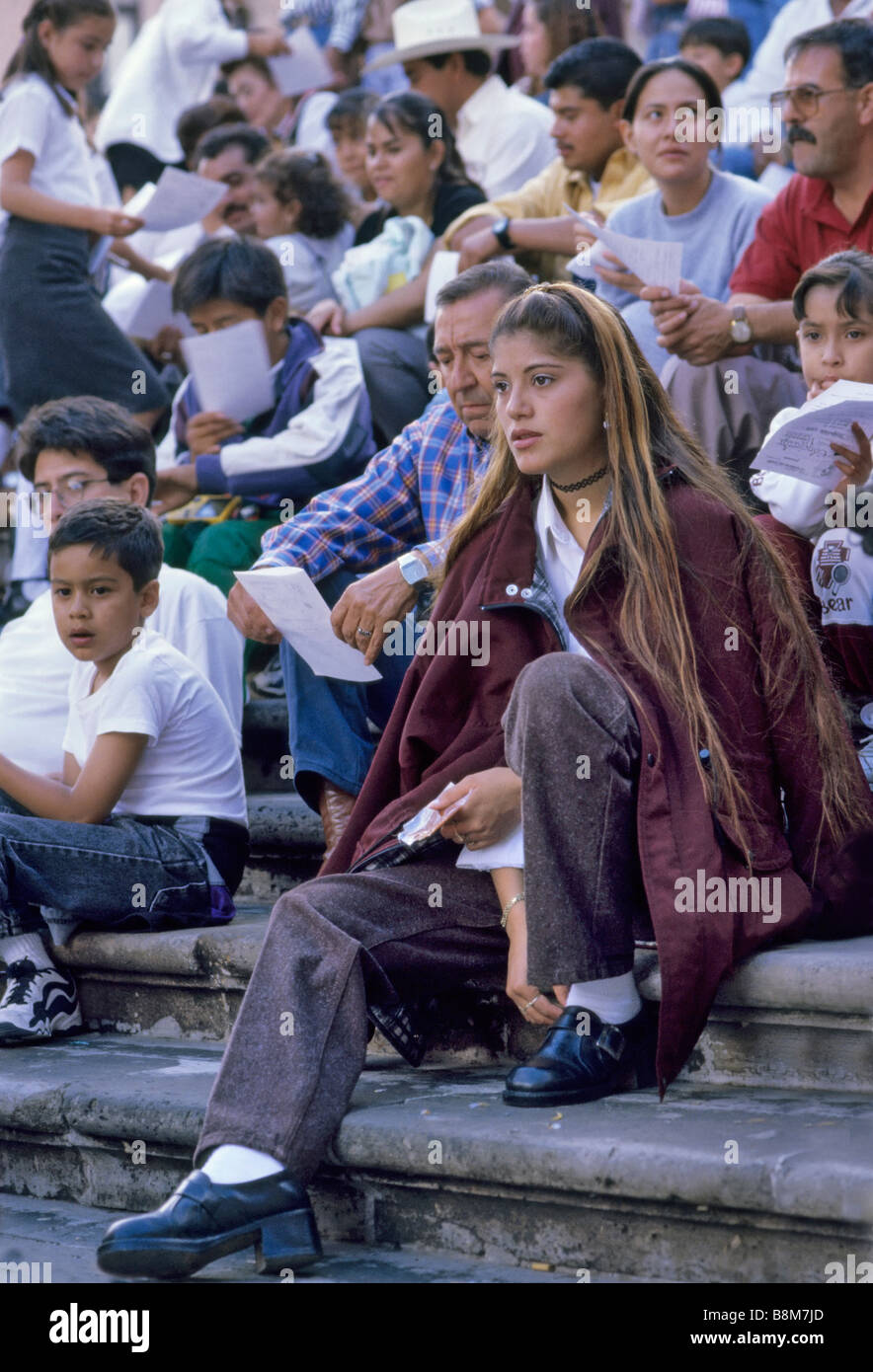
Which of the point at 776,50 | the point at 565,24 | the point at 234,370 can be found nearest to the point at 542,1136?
the point at 234,370

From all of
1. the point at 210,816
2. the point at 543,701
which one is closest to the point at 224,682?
the point at 210,816

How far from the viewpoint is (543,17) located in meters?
6.15

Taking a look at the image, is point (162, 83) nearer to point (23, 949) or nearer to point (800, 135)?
point (800, 135)

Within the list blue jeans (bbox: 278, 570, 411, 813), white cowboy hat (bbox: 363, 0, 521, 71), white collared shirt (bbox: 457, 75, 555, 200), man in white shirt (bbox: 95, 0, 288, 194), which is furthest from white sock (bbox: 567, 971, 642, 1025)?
man in white shirt (bbox: 95, 0, 288, 194)

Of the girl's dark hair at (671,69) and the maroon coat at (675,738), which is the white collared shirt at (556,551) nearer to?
the maroon coat at (675,738)

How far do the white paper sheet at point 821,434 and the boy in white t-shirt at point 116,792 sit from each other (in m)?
1.29

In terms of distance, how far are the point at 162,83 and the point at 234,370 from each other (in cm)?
300

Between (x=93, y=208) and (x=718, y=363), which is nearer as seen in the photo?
(x=718, y=363)

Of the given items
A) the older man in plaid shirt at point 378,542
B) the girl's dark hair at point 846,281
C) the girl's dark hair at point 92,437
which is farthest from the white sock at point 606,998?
the girl's dark hair at point 92,437

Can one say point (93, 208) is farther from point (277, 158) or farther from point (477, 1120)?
point (477, 1120)

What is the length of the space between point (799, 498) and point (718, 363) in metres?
0.81

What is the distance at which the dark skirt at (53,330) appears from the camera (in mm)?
5109

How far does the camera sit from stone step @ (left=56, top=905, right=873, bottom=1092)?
8.21ft

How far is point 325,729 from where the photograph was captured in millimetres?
3561
